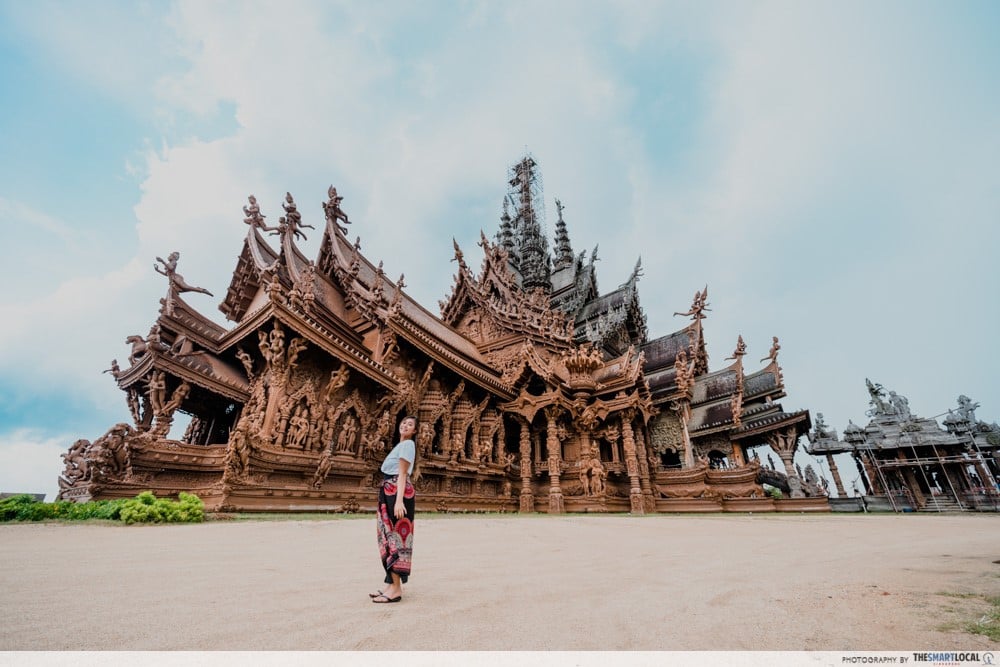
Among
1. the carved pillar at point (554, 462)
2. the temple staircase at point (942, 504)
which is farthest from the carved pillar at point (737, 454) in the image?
the carved pillar at point (554, 462)

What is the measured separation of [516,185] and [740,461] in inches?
977

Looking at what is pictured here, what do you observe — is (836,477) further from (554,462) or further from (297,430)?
(297,430)

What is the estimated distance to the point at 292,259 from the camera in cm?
1166

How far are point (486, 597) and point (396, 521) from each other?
1.98ft

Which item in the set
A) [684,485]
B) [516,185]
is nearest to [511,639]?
[684,485]

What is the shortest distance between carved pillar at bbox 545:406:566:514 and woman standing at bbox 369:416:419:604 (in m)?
10.1

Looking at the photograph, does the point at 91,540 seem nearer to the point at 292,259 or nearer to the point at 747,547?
the point at 747,547

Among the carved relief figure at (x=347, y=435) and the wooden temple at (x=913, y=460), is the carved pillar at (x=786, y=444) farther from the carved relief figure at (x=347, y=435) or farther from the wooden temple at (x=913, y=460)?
the carved relief figure at (x=347, y=435)

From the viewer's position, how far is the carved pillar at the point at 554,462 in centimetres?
1168

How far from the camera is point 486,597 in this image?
7.06 ft

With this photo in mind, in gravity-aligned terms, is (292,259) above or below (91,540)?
above
